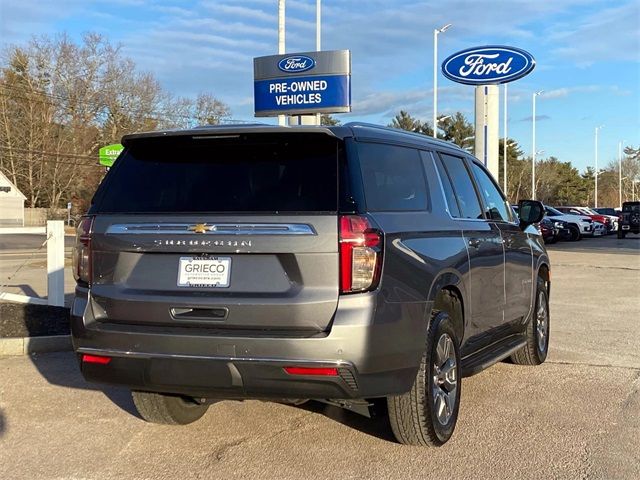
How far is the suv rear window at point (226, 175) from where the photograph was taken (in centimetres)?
378

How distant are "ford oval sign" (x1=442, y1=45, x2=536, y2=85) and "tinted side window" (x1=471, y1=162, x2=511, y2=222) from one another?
43.2 ft

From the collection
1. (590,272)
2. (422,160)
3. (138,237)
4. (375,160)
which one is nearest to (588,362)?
(422,160)

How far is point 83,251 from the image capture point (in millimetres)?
4121

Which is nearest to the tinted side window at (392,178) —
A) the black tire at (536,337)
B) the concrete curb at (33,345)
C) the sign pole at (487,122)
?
the black tire at (536,337)

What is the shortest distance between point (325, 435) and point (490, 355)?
4.84ft

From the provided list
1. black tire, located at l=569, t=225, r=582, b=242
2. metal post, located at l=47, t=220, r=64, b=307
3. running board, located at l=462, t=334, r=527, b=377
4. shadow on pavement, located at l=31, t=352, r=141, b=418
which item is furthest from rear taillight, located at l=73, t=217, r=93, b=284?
black tire, located at l=569, t=225, r=582, b=242

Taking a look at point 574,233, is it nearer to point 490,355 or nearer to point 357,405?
point 490,355

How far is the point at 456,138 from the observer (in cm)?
7456

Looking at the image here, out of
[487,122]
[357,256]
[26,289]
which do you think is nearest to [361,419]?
[357,256]

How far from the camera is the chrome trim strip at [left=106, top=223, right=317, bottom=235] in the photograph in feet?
11.8

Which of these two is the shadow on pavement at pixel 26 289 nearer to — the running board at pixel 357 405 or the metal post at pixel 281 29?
the running board at pixel 357 405

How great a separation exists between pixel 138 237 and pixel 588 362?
4764 millimetres

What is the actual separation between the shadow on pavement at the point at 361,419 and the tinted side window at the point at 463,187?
5.18 ft

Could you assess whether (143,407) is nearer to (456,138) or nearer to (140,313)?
(140,313)
